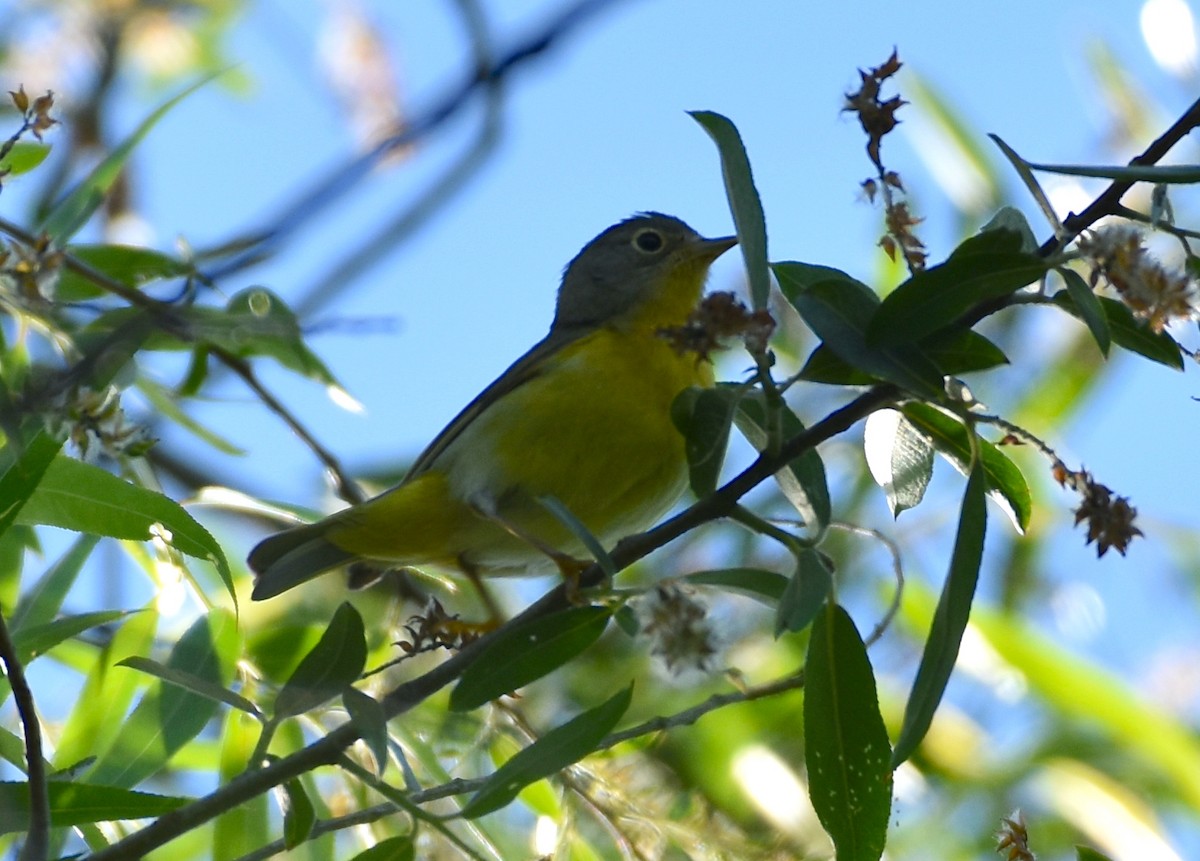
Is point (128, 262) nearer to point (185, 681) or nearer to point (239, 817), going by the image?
point (239, 817)

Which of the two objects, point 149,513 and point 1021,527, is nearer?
point 1021,527

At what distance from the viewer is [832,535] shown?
5.51 m

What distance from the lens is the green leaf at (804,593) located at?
203 cm

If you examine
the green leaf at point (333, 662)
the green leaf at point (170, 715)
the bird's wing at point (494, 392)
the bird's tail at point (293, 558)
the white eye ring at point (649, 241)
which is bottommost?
the green leaf at point (333, 662)

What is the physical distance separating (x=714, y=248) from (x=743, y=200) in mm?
2427

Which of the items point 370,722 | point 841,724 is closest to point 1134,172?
point 841,724

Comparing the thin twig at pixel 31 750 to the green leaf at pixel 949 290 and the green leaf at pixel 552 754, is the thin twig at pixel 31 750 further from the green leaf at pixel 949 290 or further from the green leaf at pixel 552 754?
the green leaf at pixel 949 290

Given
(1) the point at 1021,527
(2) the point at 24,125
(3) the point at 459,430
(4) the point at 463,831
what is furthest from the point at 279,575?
(1) the point at 1021,527

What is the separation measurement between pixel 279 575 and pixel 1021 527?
201 centimetres

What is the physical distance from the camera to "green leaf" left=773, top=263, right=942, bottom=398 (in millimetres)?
2107

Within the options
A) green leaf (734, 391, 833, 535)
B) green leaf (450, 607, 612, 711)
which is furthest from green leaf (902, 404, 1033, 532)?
green leaf (450, 607, 612, 711)

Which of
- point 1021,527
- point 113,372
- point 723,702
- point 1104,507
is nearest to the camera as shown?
point 1104,507

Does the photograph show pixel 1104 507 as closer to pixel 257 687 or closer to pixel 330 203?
pixel 330 203

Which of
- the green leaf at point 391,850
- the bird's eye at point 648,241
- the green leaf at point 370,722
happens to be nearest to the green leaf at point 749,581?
the green leaf at point 370,722
